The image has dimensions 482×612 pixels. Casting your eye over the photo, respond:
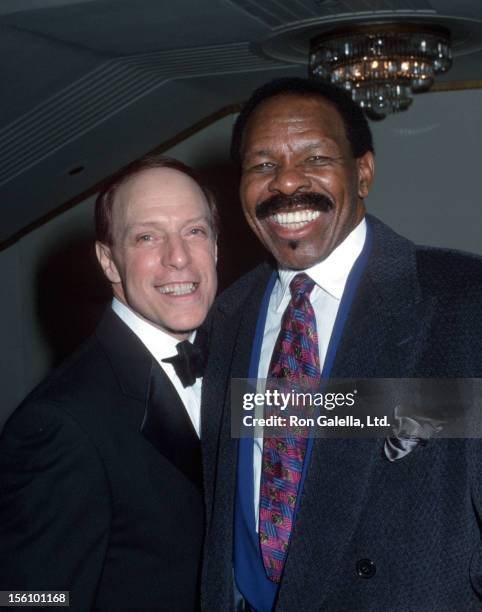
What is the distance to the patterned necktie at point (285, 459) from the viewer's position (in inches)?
72.1

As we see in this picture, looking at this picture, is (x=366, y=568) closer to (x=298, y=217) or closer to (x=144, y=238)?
(x=298, y=217)

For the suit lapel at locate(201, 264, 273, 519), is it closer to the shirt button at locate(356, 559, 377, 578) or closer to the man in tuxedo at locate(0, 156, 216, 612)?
the man in tuxedo at locate(0, 156, 216, 612)

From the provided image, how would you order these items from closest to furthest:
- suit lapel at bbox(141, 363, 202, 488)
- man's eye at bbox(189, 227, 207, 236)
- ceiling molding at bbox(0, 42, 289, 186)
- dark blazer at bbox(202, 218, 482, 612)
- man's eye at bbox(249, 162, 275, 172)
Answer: dark blazer at bbox(202, 218, 482, 612)
suit lapel at bbox(141, 363, 202, 488)
man's eye at bbox(249, 162, 275, 172)
man's eye at bbox(189, 227, 207, 236)
ceiling molding at bbox(0, 42, 289, 186)

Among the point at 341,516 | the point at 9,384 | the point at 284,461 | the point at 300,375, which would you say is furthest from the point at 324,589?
the point at 9,384

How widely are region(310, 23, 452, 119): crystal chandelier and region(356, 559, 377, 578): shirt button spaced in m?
2.65

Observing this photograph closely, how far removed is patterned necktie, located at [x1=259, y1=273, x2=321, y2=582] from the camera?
6.00 feet

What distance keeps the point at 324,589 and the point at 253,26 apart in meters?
2.67

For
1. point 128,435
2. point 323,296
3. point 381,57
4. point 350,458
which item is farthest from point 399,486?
point 381,57

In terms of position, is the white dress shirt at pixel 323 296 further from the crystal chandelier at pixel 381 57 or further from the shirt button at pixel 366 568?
the crystal chandelier at pixel 381 57

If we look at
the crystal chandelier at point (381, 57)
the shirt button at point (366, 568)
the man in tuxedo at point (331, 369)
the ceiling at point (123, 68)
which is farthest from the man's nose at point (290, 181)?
the crystal chandelier at point (381, 57)

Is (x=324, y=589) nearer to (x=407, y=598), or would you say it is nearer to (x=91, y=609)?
(x=407, y=598)

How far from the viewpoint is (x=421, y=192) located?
5.64 metres

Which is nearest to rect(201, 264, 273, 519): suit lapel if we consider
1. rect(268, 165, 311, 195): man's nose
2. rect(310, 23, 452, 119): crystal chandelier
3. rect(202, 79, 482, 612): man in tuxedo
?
rect(202, 79, 482, 612): man in tuxedo

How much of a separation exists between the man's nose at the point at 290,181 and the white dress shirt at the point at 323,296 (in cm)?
18
